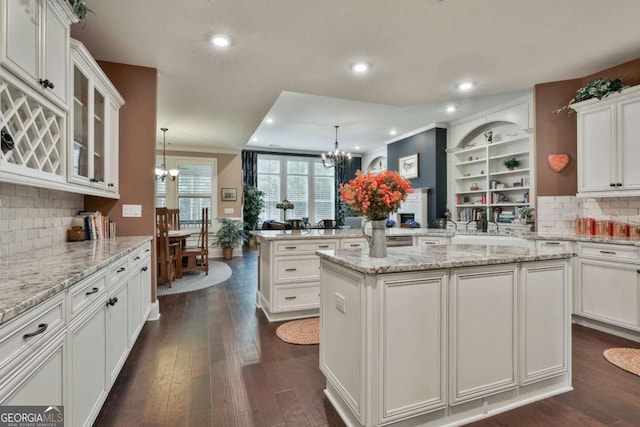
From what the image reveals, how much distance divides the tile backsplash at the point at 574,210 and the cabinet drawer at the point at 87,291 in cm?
451

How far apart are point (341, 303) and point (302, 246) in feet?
5.60

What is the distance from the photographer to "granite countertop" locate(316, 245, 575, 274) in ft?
5.30

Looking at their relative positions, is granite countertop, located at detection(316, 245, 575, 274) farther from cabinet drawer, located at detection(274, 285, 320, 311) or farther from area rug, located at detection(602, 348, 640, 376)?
cabinet drawer, located at detection(274, 285, 320, 311)

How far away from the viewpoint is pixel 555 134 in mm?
3902

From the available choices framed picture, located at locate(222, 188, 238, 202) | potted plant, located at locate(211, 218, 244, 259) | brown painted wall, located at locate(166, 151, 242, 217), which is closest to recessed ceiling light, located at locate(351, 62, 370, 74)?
potted plant, located at locate(211, 218, 244, 259)

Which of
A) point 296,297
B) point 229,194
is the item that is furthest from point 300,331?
point 229,194

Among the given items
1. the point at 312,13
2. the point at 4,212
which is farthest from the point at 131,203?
the point at 312,13

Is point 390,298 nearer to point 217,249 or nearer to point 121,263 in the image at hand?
point 121,263

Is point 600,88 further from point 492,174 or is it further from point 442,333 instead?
point 442,333

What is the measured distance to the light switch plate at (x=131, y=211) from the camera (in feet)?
10.9

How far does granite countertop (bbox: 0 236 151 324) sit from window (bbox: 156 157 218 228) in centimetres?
607

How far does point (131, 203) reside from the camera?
11.0 ft

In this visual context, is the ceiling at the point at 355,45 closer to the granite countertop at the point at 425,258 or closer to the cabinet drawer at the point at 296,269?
the granite countertop at the point at 425,258

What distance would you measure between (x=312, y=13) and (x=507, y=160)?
4.73m
